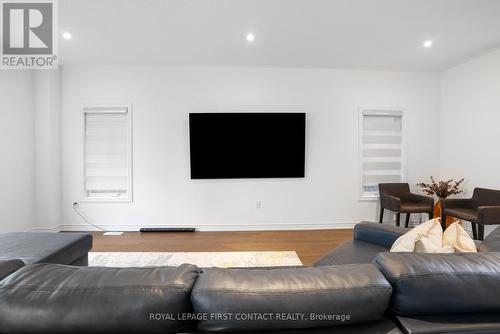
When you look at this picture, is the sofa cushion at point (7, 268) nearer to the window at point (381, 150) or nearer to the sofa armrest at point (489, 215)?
the sofa armrest at point (489, 215)

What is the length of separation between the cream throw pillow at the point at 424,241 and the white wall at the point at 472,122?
124 inches

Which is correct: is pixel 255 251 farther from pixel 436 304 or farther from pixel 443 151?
pixel 443 151

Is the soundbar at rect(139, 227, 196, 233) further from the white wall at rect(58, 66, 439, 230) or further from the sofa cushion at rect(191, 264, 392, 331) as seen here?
the sofa cushion at rect(191, 264, 392, 331)

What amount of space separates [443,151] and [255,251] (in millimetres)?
3799

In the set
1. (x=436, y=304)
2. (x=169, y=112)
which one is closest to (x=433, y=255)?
(x=436, y=304)

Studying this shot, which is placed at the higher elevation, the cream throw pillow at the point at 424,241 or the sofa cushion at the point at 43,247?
the cream throw pillow at the point at 424,241

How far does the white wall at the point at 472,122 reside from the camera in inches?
138

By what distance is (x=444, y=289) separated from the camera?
81cm

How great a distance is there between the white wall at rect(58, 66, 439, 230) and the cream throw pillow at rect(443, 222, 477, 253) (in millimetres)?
2801

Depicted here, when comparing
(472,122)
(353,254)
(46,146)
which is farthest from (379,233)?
(46,146)

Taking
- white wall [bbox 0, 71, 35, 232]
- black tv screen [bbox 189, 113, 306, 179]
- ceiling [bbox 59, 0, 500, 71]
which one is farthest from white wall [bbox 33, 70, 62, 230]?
black tv screen [bbox 189, 113, 306, 179]

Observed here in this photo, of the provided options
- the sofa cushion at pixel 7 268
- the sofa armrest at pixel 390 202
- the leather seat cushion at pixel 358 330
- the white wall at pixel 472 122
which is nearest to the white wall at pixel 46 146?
the sofa cushion at pixel 7 268

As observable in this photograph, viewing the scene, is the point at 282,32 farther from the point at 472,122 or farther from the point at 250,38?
the point at 472,122

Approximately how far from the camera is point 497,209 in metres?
2.97
